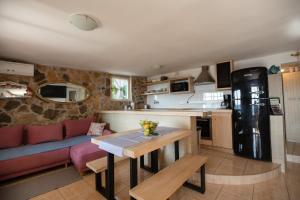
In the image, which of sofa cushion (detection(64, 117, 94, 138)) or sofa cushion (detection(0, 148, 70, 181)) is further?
sofa cushion (detection(64, 117, 94, 138))

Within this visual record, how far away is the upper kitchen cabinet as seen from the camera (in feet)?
11.8

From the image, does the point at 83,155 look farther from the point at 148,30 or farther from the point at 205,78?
the point at 205,78

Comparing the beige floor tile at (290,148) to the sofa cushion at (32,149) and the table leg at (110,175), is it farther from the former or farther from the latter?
the sofa cushion at (32,149)

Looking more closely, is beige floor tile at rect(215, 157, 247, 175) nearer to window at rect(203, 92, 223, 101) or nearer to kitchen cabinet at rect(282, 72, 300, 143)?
window at rect(203, 92, 223, 101)

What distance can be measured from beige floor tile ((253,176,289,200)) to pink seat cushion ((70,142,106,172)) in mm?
2451

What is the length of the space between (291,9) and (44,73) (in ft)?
15.1

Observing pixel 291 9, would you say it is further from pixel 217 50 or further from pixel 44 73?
pixel 44 73

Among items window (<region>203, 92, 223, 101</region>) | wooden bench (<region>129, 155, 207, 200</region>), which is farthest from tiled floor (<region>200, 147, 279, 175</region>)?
window (<region>203, 92, 223, 101</region>)

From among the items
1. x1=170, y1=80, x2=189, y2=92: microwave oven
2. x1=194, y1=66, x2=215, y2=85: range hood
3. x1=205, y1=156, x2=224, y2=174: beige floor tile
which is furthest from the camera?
x1=170, y1=80, x2=189, y2=92: microwave oven

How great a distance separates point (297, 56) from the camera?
3049mm

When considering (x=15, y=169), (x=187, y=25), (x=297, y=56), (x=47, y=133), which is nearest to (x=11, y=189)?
(x=15, y=169)

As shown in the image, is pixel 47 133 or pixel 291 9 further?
pixel 47 133

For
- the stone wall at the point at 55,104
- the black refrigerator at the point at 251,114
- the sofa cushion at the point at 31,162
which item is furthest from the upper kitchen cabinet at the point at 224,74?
the sofa cushion at the point at 31,162

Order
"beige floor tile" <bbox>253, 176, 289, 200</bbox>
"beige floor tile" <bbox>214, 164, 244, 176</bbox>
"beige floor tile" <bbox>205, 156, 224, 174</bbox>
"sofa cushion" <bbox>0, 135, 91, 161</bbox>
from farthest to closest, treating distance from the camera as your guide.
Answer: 1. "sofa cushion" <bbox>0, 135, 91, 161</bbox>
2. "beige floor tile" <bbox>205, 156, 224, 174</bbox>
3. "beige floor tile" <bbox>214, 164, 244, 176</bbox>
4. "beige floor tile" <bbox>253, 176, 289, 200</bbox>
